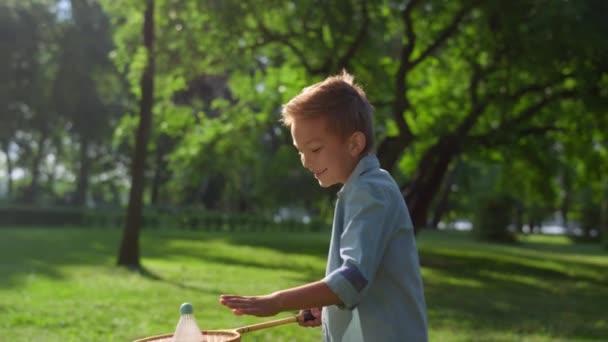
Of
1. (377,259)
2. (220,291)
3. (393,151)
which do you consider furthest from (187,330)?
(393,151)

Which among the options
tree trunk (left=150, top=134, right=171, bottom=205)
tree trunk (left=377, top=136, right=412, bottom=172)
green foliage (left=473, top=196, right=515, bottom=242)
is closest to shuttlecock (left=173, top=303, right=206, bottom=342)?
tree trunk (left=377, top=136, right=412, bottom=172)

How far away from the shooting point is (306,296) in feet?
8.59

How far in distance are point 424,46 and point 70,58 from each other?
23.8 m

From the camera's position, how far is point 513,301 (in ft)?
44.7

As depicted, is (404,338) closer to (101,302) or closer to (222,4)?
(101,302)

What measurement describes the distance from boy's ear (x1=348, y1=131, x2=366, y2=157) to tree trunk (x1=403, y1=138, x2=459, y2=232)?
58.3 feet

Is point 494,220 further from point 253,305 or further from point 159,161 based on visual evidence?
point 253,305

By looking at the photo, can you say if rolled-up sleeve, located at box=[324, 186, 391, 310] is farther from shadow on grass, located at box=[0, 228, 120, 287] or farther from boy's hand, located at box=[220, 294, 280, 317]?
shadow on grass, located at box=[0, 228, 120, 287]

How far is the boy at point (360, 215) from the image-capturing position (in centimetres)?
276

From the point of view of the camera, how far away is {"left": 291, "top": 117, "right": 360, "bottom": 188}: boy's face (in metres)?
2.86

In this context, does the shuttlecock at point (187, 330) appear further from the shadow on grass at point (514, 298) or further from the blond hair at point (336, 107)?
the shadow on grass at point (514, 298)

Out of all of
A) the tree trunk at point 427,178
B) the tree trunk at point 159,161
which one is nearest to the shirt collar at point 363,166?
the tree trunk at point 427,178

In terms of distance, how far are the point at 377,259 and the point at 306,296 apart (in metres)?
0.28

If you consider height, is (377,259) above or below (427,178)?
below
